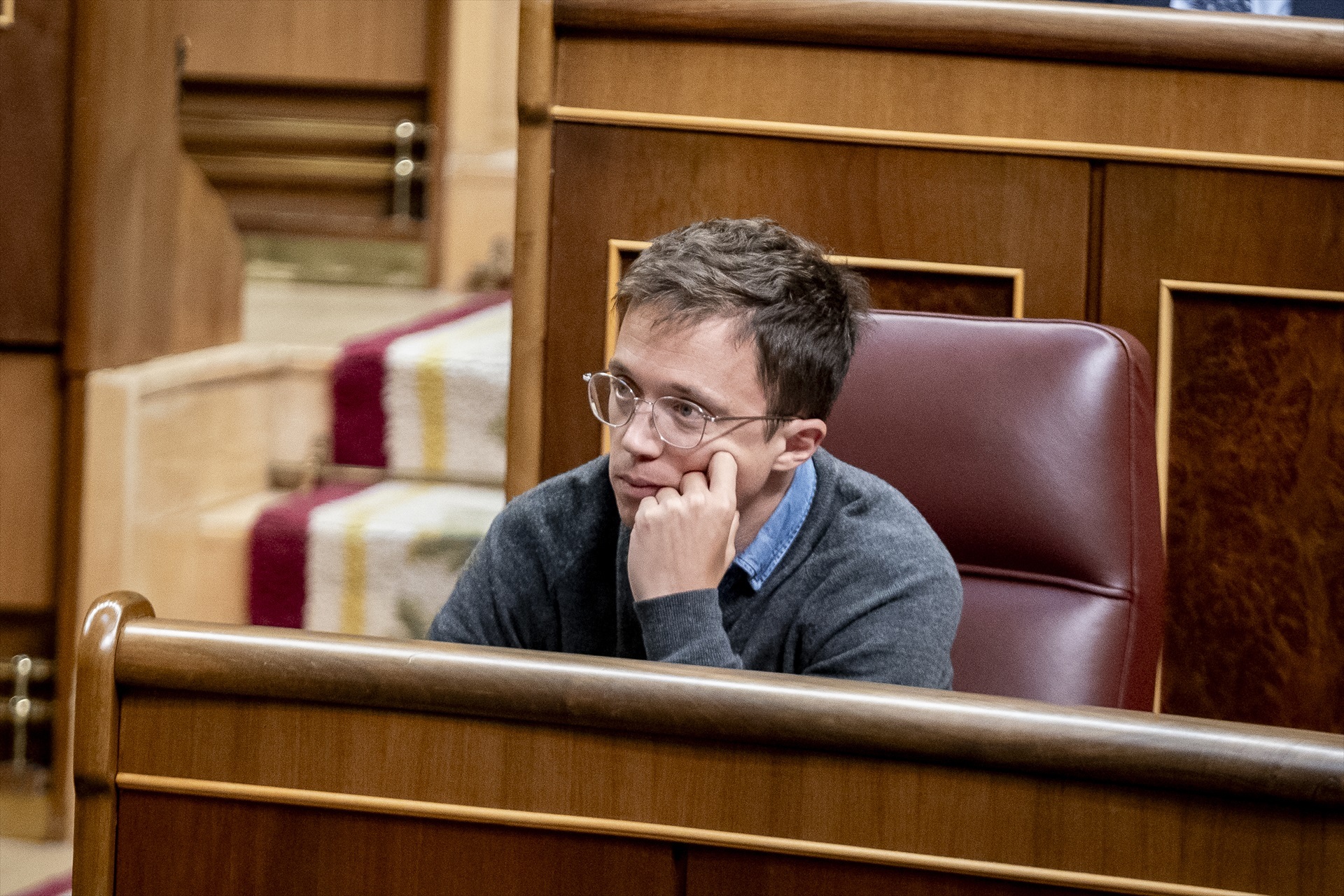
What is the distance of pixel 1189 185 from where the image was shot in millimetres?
1610

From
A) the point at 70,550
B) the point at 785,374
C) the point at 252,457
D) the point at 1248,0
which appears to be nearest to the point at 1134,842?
the point at 785,374

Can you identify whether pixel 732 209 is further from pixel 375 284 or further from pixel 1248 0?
pixel 375 284

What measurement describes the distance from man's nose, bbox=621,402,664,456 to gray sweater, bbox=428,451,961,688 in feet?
0.28

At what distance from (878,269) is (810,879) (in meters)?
1.00

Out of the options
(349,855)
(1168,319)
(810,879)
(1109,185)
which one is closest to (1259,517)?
(1168,319)

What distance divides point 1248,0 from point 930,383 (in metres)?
1.17

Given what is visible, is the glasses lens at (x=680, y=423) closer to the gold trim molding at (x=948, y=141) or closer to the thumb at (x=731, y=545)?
the thumb at (x=731, y=545)

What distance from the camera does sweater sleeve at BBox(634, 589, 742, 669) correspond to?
1.03 metres

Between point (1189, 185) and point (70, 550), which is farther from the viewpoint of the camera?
point (70, 550)

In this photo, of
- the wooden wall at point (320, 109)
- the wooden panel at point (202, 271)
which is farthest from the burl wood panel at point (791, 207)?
the wooden wall at point (320, 109)

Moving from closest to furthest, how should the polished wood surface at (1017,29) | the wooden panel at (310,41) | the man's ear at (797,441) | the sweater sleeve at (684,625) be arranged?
1. the sweater sleeve at (684,625)
2. the man's ear at (797,441)
3. the polished wood surface at (1017,29)
4. the wooden panel at (310,41)

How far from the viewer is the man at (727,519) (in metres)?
1.07

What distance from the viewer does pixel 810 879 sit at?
Result: 0.78 meters

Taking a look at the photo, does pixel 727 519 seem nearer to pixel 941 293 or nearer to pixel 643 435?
pixel 643 435
